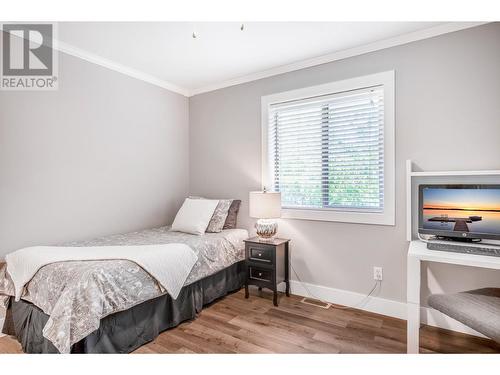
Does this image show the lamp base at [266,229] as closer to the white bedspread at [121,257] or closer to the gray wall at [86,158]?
the white bedspread at [121,257]

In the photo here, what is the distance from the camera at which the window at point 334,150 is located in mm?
2619

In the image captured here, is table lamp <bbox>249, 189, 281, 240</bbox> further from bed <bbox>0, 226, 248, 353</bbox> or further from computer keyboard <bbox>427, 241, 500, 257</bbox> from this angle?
computer keyboard <bbox>427, 241, 500, 257</bbox>

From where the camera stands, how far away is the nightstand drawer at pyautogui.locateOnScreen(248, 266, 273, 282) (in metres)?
2.85

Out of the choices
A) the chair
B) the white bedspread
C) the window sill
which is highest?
the window sill

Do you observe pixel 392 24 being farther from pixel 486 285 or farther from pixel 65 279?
pixel 65 279

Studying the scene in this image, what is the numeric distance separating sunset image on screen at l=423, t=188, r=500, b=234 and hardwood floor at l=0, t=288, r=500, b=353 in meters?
0.86

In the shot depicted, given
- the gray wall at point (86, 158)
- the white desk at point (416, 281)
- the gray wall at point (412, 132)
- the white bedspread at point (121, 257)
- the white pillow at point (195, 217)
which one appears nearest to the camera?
the white desk at point (416, 281)

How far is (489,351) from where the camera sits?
6.55ft

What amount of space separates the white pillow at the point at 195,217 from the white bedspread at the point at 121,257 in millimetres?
588

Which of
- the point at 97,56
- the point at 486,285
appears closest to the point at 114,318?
the point at 97,56

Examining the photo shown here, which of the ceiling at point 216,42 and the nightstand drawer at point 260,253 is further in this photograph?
the nightstand drawer at point 260,253

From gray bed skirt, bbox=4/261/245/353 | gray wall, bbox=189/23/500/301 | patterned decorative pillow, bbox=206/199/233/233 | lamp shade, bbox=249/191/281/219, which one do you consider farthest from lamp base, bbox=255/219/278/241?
gray bed skirt, bbox=4/261/245/353

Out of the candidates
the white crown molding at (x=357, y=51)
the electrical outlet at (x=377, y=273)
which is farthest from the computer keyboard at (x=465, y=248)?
the white crown molding at (x=357, y=51)

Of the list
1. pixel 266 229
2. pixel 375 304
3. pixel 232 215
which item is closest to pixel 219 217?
pixel 232 215
